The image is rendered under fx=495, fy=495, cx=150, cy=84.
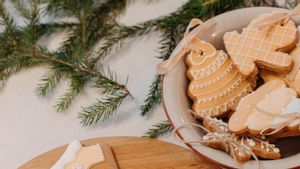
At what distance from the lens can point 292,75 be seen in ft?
2.10

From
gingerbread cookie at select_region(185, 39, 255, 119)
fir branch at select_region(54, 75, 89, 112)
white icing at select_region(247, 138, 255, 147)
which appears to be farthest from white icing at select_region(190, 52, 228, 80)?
fir branch at select_region(54, 75, 89, 112)

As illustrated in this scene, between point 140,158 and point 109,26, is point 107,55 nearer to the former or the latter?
point 109,26

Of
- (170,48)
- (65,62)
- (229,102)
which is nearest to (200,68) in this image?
(229,102)

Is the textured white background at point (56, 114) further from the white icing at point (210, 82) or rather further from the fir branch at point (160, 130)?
the white icing at point (210, 82)

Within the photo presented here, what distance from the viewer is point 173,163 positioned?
27.3 inches

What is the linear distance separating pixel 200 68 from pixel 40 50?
330 mm

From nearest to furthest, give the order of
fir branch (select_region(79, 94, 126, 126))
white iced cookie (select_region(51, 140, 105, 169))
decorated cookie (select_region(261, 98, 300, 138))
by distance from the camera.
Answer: decorated cookie (select_region(261, 98, 300, 138))
white iced cookie (select_region(51, 140, 105, 169))
fir branch (select_region(79, 94, 126, 126))

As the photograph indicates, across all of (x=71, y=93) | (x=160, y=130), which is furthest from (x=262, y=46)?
(x=71, y=93)

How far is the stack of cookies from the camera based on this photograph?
0.60 m

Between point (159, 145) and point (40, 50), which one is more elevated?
point (40, 50)

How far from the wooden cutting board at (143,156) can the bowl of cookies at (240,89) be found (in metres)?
0.07

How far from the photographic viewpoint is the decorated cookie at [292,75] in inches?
24.7

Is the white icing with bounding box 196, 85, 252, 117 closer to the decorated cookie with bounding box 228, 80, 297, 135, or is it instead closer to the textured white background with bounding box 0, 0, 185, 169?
the decorated cookie with bounding box 228, 80, 297, 135

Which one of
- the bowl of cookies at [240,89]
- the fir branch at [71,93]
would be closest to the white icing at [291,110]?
the bowl of cookies at [240,89]
